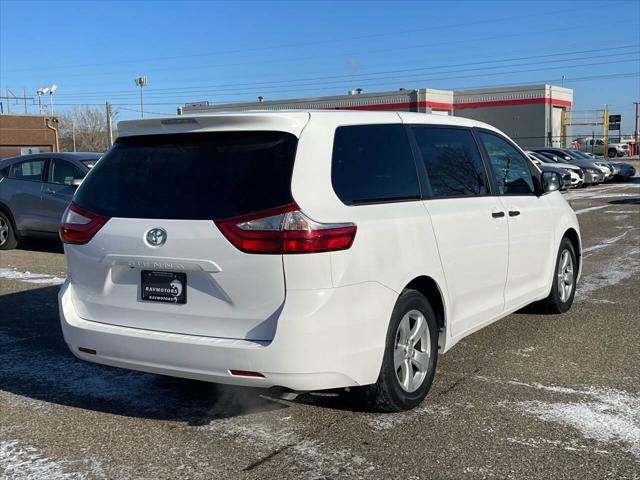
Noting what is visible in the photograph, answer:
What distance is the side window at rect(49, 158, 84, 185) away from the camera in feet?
36.5

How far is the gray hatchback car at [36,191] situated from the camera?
1112 cm

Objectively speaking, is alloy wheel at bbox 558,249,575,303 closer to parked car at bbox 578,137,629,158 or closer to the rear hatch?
the rear hatch

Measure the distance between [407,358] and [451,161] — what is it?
1.55 metres

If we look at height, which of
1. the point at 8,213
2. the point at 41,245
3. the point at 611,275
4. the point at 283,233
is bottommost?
the point at 41,245

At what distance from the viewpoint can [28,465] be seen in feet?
12.1

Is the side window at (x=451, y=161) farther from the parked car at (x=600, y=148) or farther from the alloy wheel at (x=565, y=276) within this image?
the parked car at (x=600, y=148)

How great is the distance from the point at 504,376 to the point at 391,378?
1305mm

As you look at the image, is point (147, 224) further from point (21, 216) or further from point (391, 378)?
point (21, 216)

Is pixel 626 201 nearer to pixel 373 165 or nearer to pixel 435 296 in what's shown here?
pixel 435 296

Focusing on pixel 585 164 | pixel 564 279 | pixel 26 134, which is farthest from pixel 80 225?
pixel 26 134

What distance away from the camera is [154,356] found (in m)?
3.88

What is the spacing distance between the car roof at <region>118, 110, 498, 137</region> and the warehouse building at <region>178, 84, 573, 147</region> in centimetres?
4478

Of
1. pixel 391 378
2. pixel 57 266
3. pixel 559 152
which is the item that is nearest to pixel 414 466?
pixel 391 378

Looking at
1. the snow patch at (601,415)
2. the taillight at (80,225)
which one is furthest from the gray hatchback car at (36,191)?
the snow patch at (601,415)
